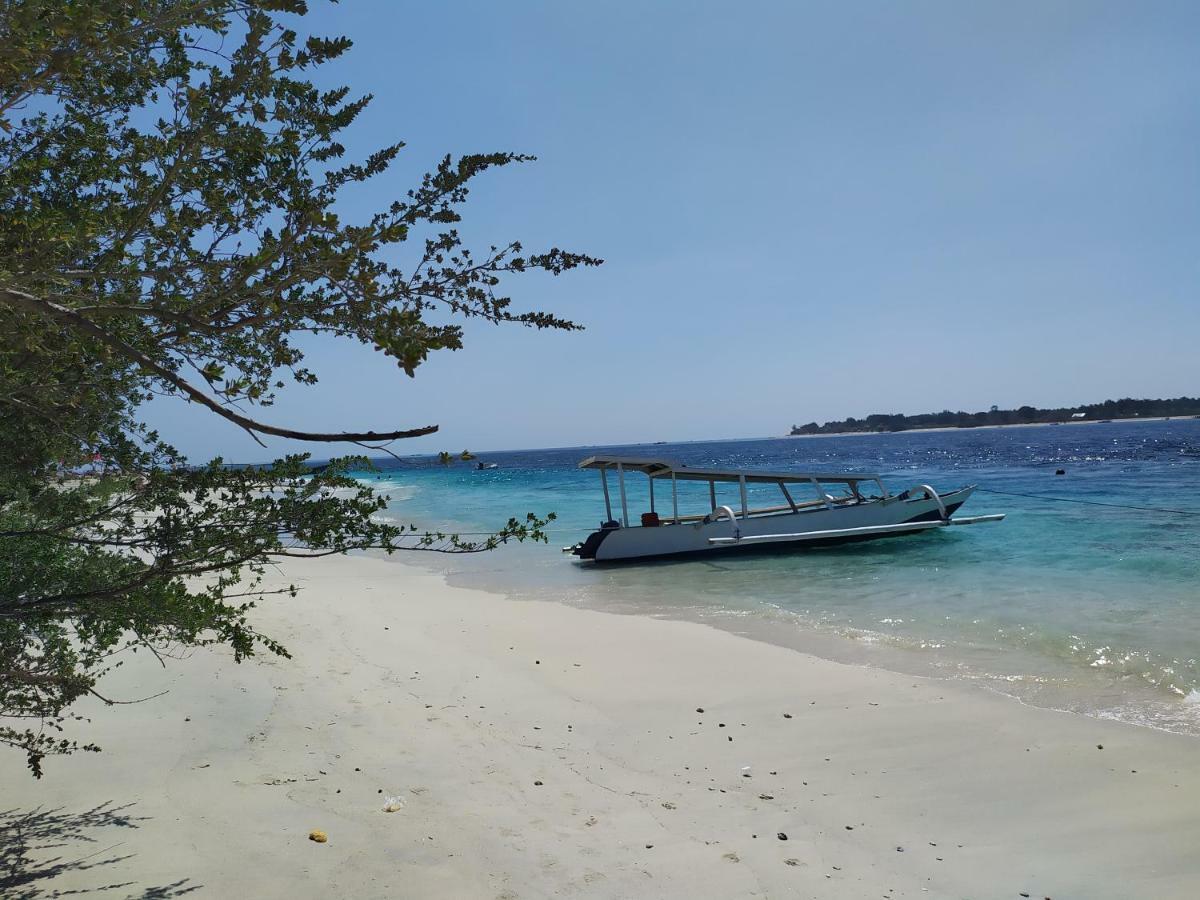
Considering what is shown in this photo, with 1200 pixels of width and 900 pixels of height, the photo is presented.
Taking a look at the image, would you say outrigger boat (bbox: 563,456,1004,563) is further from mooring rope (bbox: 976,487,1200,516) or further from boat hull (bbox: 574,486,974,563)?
mooring rope (bbox: 976,487,1200,516)

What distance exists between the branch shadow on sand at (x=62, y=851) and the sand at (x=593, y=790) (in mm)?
17

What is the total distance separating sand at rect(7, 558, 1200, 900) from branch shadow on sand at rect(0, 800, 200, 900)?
0.02 meters

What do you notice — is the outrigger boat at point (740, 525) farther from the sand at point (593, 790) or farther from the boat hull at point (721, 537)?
the sand at point (593, 790)


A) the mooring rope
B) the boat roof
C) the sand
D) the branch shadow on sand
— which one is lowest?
the mooring rope

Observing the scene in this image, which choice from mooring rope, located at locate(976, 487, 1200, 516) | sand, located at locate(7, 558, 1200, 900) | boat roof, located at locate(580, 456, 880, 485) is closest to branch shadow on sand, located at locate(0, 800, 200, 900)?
sand, located at locate(7, 558, 1200, 900)

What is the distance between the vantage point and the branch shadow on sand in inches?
155

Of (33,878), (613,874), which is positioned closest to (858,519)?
(613,874)

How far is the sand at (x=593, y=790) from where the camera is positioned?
436 centimetres

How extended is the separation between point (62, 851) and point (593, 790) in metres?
3.14

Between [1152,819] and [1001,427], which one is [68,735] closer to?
[1152,819]

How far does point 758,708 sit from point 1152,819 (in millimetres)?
3118

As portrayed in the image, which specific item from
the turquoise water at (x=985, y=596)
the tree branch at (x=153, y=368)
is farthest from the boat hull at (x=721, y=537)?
the tree branch at (x=153, y=368)

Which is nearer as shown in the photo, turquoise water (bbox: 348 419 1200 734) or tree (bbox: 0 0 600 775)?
tree (bbox: 0 0 600 775)

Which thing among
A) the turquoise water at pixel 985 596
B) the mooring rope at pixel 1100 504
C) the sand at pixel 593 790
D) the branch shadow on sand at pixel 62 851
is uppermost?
the branch shadow on sand at pixel 62 851
